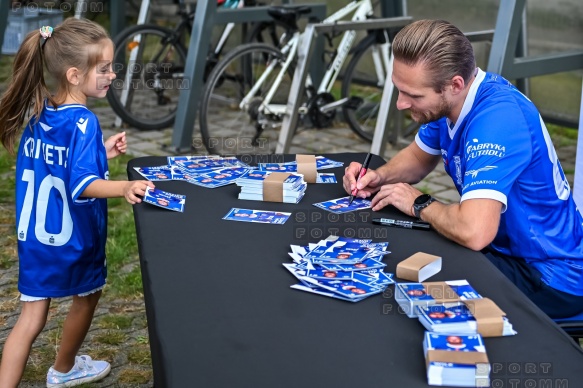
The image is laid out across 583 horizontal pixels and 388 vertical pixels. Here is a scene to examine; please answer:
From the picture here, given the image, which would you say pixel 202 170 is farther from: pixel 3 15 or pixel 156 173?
pixel 3 15

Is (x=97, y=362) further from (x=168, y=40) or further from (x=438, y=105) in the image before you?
(x=168, y=40)

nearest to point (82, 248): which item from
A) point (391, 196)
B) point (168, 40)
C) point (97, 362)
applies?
point (97, 362)

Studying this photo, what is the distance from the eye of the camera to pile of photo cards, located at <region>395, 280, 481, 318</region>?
2.16m

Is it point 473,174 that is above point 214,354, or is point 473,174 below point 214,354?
above

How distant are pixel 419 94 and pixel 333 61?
4.63 meters

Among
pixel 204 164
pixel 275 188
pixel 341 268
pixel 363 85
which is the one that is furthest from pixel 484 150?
pixel 363 85

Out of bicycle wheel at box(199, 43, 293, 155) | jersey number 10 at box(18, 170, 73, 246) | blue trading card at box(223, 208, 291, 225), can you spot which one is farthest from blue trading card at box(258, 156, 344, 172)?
bicycle wheel at box(199, 43, 293, 155)

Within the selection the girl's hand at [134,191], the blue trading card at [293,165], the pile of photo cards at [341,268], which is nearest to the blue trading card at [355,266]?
the pile of photo cards at [341,268]

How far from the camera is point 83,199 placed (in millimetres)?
3184

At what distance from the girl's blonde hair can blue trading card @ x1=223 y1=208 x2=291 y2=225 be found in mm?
782

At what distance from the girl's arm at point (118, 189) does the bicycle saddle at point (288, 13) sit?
4.09 meters

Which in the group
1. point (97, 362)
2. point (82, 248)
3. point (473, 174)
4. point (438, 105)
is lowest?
point (97, 362)

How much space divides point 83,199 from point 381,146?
12.0 ft

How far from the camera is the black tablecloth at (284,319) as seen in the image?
191 cm
